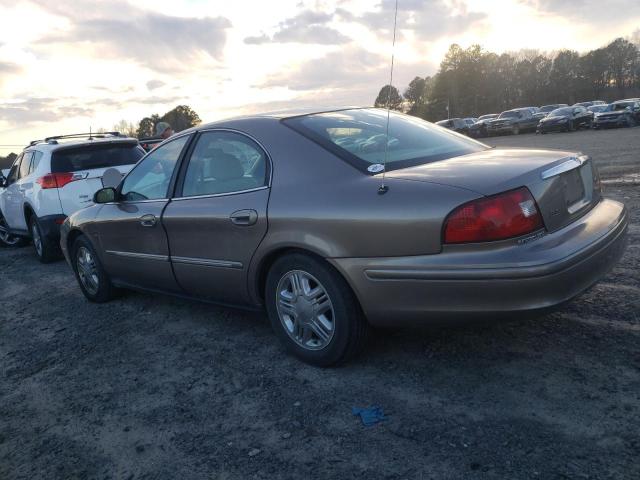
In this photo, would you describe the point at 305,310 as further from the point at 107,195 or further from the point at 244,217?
the point at 107,195

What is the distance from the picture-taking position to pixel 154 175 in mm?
4578

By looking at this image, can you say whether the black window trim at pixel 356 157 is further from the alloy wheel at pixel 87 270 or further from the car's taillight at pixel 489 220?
the alloy wheel at pixel 87 270

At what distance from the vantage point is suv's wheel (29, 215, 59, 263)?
7969mm

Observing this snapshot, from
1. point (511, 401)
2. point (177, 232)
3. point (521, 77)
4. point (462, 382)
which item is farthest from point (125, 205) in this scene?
point (521, 77)

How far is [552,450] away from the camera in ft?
8.01

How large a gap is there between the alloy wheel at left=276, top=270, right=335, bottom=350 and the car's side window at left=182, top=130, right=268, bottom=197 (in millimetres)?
658

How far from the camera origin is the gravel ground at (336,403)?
2.52 metres

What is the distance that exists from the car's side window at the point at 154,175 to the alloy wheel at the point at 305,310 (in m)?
1.43

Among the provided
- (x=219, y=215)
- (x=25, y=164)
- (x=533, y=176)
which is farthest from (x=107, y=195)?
(x=25, y=164)

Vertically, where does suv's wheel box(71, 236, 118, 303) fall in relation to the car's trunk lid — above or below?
below

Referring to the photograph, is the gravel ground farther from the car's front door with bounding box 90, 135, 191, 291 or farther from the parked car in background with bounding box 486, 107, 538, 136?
the parked car in background with bounding box 486, 107, 538, 136

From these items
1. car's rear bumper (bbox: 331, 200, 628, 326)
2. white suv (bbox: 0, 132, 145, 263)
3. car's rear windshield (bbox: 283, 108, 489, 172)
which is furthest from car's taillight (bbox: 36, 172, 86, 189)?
car's rear bumper (bbox: 331, 200, 628, 326)

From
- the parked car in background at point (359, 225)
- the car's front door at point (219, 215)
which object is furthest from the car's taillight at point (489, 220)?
the car's front door at point (219, 215)

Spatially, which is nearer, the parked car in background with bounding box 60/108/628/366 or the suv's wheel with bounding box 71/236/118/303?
the parked car in background with bounding box 60/108/628/366
